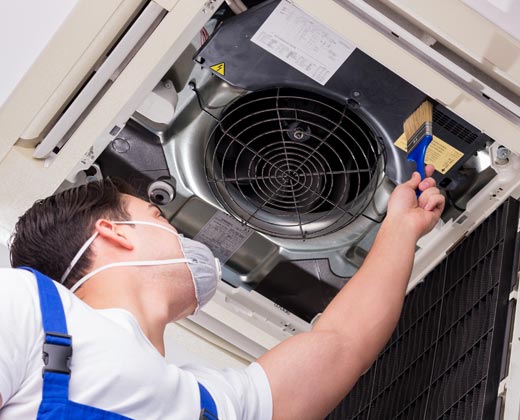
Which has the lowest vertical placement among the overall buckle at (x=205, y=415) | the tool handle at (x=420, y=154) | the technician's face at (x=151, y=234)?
the overall buckle at (x=205, y=415)

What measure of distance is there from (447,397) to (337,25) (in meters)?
0.88

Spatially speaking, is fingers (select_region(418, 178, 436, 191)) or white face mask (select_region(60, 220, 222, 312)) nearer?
white face mask (select_region(60, 220, 222, 312))

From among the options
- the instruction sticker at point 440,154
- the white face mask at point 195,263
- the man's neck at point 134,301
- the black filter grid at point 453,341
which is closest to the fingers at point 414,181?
the instruction sticker at point 440,154

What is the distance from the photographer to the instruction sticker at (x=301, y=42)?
230 cm

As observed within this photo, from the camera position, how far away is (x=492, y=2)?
1.94 m

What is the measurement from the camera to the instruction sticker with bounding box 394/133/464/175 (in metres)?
2.41

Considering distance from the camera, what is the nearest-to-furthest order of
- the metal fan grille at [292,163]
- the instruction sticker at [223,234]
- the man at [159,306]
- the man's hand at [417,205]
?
1. the man at [159,306]
2. the man's hand at [417,205]
3. the metal fan grille at [292,163]
4. the instruction sticker at [223,234]

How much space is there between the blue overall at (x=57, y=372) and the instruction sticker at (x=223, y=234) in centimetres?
102

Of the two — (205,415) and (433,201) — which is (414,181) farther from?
(205,415)

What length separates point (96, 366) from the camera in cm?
172

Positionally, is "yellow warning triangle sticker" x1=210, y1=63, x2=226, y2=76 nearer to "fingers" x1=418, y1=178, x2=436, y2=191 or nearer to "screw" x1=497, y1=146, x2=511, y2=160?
"fingers" x1=418, y1=178, x2=436, y2=191

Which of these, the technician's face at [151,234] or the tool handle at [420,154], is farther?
the tool handle at [420,154]

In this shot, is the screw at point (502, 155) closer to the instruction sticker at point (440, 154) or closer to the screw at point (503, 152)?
Answer: the screw at point (503, 152)

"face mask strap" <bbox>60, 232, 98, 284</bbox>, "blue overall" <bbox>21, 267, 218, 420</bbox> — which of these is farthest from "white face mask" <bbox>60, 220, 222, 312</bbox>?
"blue overall" <bbox>21, 267, 218, 420</bbox>
